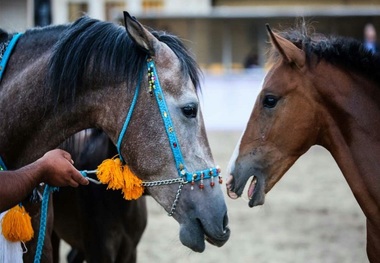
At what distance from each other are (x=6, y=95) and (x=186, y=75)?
3.02 ft

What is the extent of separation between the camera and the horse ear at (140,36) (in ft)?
10.9

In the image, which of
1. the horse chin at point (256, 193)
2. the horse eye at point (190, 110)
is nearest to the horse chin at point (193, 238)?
the horse eye at point (190, 110)

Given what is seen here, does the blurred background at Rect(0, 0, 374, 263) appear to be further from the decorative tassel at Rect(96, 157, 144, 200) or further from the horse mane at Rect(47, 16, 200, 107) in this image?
the horse mane at Rect(47, 16, 200, 107)

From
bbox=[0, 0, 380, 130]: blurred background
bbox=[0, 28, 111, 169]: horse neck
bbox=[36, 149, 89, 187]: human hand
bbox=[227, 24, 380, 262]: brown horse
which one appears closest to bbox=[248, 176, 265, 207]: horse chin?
bbox=[227, 24, 380, 262]: brown horse

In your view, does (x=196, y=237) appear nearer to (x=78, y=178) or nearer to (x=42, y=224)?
(x=78, y=178)

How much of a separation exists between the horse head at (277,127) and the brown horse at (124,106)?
550 millimetres

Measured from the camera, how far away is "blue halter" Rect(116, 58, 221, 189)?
3.32m

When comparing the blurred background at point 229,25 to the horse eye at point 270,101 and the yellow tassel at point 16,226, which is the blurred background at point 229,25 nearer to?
the horse eye at point 270,101

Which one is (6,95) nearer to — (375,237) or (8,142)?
(8,142)

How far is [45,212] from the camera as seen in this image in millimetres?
3781

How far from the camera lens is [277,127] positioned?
3.92 meters

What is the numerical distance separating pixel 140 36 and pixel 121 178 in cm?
68

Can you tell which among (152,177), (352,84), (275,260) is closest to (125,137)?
(152,177)

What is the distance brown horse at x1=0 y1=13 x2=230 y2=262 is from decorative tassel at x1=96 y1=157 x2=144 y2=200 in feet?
0.14
